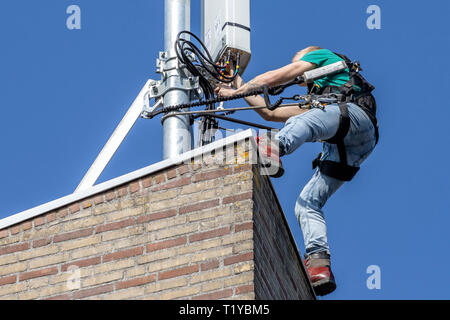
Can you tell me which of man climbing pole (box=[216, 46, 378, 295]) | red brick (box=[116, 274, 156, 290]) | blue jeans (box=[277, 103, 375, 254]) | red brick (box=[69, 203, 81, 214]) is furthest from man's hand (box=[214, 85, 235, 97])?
red brick (box=[116, 274, 156, 290])

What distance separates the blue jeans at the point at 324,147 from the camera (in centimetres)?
952

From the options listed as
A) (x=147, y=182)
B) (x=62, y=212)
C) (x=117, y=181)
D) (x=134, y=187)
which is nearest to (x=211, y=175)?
(x=147, y=182)

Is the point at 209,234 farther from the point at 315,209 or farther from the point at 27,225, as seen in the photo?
the point at 315,209

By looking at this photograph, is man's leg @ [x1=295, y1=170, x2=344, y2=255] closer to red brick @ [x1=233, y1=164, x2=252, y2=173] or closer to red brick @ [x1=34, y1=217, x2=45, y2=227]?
red brick @ [x1=233, y1=164, x2=252, y2=173]

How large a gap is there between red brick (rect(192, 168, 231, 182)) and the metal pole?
2.48 feet

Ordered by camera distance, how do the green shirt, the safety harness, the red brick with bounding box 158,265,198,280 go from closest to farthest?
1. the red brick with bounding box 158,265,198,280
2. the safety harness
3. the green shirt

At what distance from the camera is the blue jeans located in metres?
9.52

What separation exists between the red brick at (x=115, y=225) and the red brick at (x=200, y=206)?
1.40 feet

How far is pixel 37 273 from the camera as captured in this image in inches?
353

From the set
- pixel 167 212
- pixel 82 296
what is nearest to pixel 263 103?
pixel 167 212

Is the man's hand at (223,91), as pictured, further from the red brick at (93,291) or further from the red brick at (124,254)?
the red brick at (93,291)

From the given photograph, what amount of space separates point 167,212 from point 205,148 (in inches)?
22.9

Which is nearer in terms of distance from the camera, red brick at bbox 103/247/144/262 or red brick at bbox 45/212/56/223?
red brick at bbox 103/247/144/262

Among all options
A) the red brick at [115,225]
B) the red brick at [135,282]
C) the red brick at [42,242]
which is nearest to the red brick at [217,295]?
the red brick at [135,282]
